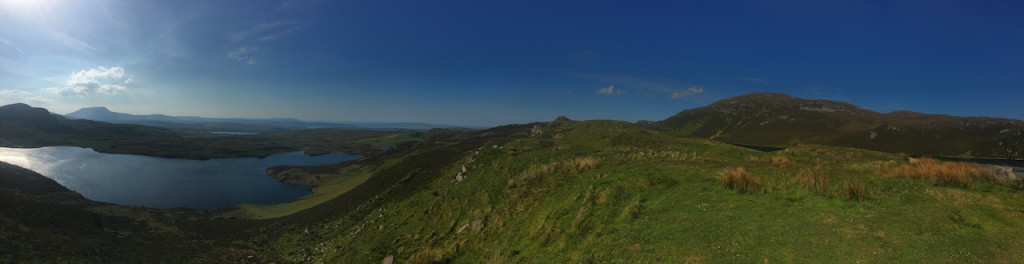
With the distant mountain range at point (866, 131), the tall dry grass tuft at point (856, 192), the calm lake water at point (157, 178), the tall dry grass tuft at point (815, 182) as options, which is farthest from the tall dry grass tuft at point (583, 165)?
the distant mountain range at point (866, 131)

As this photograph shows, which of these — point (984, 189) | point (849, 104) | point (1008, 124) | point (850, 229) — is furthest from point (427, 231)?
point (849, 104)

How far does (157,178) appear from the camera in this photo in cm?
10619

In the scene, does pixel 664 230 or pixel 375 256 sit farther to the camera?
pixel 375 256

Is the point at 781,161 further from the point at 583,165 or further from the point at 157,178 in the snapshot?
the point at 157,178

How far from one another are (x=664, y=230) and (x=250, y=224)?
53.5m

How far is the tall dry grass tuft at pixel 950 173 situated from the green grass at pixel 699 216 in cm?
39

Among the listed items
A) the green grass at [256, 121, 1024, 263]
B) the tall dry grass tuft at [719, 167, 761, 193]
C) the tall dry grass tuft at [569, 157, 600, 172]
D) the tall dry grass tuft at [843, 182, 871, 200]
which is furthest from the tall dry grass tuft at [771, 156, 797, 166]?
the tall dry grass tuft at [569, 157, 600, 172]

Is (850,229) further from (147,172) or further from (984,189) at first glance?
(147,172)

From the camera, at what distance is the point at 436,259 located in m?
16.8

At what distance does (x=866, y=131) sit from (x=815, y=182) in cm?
16051

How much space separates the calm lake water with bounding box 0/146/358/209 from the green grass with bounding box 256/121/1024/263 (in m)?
79.9

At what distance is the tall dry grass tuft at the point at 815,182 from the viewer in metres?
12.2

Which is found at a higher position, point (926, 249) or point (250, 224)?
point (926, 249)

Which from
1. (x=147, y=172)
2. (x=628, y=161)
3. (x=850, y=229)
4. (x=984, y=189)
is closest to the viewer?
(x=850, y=229)
